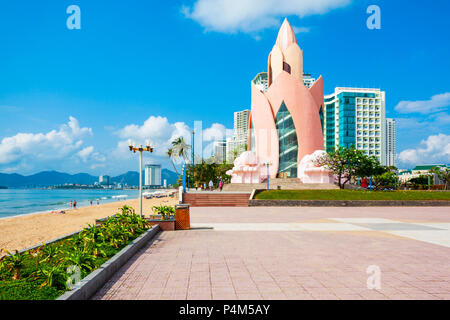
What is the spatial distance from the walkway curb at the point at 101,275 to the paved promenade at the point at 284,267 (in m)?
0.11

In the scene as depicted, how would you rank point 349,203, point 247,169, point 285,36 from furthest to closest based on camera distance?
point 285,36 < point 247,169 < point 349,203

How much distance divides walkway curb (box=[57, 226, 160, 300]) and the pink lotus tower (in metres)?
34.9

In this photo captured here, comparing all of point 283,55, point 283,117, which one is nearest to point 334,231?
point 283,117

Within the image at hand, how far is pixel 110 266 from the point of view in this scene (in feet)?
15.1

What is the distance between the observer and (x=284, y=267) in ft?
16.9

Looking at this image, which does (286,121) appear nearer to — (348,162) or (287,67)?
(287,67)

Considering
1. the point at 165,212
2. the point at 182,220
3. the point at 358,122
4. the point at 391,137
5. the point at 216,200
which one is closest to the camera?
the point at 182,220

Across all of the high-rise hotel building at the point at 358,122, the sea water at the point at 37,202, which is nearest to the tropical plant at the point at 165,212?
the sea water at the point at 37,202

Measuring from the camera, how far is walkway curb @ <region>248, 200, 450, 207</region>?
2041 cm

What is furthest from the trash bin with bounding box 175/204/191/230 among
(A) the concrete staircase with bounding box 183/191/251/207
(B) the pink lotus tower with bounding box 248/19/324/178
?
(B) the pink lotus tower with bounding box 248/19/324/178

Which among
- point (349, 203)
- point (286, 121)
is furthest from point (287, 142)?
point (349, 203)

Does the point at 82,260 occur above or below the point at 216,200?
above

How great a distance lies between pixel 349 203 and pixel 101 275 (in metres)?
19.7
